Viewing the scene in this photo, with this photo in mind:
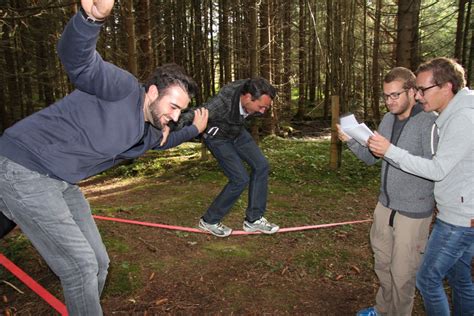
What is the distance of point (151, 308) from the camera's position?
393cm

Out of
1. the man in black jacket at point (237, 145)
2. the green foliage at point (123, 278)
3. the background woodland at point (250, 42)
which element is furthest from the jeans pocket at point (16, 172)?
the background woodland at point (250, 42)

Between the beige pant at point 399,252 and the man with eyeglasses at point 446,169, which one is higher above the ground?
the man with eyeglasses at point 446,169

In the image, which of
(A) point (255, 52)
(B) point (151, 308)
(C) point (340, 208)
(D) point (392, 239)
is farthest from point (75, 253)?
(A) point (255, 52)

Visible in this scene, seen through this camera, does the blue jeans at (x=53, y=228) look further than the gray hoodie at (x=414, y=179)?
No

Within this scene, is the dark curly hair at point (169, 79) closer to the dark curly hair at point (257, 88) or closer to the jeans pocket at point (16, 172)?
the jeans pocket at point (16, 172)

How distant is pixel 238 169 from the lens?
17.3ft

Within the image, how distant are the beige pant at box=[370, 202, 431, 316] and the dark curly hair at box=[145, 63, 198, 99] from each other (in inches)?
83.8

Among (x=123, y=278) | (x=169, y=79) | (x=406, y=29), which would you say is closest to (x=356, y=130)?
(x=169, y=79)

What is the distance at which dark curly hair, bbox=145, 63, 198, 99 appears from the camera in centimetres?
276

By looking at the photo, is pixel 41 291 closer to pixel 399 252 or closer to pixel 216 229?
pixel 216 229

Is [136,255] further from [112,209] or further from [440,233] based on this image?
[440,233]

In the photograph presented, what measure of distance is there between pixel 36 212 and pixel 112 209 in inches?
171

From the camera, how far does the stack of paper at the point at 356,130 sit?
3.29 meters

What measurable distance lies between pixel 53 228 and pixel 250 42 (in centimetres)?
1051
